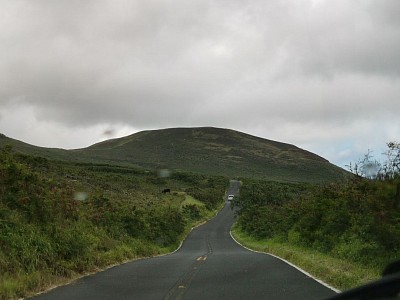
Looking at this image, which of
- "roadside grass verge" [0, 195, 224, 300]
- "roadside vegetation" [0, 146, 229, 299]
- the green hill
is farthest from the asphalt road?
the green hill

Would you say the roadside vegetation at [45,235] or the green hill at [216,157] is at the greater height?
the green hill at [216,157]

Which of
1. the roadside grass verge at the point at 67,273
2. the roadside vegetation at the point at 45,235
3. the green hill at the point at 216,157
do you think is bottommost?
the roadside grass verge at the point at 67,273

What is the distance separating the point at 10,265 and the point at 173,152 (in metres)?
159

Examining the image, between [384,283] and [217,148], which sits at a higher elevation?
[217,148]

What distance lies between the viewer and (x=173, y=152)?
562ft

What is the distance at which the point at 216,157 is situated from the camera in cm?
16950

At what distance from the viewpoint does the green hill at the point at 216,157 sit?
145m

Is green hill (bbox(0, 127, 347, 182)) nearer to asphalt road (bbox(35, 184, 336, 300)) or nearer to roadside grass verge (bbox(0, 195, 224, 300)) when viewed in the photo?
roadside grass verge (bbox(0, 195, 224, 300))

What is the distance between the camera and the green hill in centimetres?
14525

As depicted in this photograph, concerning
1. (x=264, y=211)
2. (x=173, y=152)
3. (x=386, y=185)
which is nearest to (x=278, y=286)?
(x=386, y=185)

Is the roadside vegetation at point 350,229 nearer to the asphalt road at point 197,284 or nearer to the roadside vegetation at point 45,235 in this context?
the asphalt road at point 197,284

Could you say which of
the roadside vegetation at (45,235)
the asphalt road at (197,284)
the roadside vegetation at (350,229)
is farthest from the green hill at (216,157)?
the asphalt road at (197,284)

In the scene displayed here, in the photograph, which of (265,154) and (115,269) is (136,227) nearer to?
(115,269)

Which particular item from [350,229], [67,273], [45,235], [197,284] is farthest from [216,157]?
[197,284]
